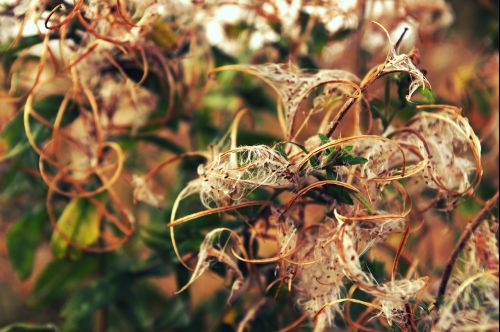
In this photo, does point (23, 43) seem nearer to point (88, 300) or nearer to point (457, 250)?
point (88, 300)

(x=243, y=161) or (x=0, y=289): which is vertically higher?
(x=243, y=161)

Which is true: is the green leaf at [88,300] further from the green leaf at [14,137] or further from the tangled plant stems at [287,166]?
the green leaf at [14,137]

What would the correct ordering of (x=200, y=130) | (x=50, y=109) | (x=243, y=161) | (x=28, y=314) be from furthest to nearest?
(x=28, y=314) → (x=200, y=130) → (x=50, y=109) → (x=243, y=161)

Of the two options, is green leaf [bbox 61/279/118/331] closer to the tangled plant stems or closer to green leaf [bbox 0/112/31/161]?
the tangled plant stems

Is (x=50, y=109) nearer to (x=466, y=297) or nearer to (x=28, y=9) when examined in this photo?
(x=28, y=9)

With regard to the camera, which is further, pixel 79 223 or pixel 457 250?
pixel 79 223

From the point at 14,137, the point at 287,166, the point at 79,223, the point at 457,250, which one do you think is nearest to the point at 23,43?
the point at 14,137

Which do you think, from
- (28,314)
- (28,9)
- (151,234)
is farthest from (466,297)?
(28,314)
